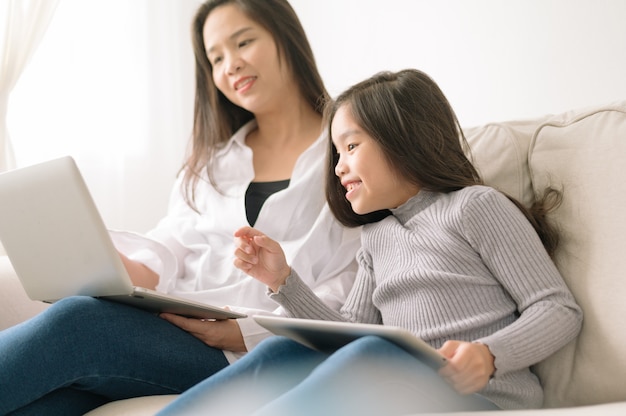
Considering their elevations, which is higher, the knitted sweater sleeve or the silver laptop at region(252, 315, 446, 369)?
the silver laptop at region(252, 315, 446, 369)

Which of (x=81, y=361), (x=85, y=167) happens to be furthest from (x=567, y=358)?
(x=85, y=167)

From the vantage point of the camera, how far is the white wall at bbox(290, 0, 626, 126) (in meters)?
1.81

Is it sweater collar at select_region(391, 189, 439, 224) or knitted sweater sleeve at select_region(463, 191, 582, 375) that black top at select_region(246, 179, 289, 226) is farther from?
knitted sweater sleeve at select_region(463, 191, 582, 375)

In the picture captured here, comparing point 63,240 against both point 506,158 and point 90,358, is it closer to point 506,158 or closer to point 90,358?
point 90,358

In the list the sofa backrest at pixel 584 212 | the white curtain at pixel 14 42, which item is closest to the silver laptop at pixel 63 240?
the sofa backrest at pixel 584 212

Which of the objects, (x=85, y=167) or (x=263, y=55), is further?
(x=85, y=167)

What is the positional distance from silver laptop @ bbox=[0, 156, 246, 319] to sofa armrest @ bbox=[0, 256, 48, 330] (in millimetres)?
278

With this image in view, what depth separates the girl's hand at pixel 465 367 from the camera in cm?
96

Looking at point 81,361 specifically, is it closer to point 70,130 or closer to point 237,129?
point 237,129

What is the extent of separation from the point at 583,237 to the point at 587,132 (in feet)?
0.69

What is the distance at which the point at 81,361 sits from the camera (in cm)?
115

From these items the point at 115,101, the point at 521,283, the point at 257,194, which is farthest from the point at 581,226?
the point at 115,101

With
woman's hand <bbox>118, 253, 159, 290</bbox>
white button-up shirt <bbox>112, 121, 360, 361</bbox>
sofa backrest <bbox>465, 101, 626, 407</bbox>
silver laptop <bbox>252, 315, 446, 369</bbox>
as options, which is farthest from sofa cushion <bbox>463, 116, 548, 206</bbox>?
woman's hand <bbox>118, 253, 159, 290</bbox>

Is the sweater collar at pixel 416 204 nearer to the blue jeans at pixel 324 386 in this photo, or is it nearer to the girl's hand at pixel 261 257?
the girl's hand at pixel 261 257
